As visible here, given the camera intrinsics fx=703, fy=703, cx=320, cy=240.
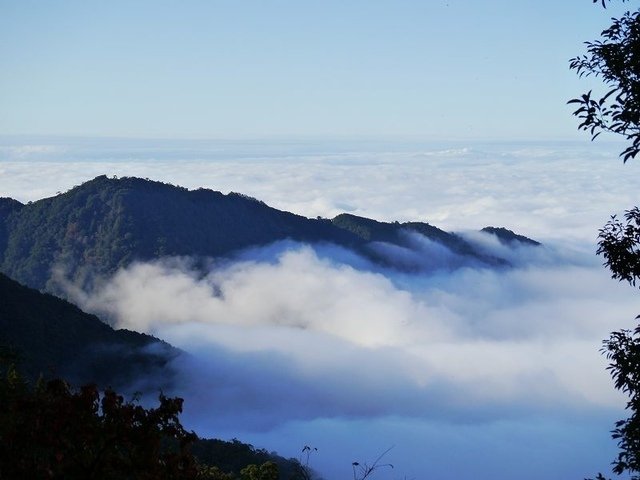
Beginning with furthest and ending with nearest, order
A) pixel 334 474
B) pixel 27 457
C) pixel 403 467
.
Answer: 1. pixel 403 467
2. pixel 334 474
3. pixel 27 457

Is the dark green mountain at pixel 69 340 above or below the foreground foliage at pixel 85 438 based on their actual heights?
below

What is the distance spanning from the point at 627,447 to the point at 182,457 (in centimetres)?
828

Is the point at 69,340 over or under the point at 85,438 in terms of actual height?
under

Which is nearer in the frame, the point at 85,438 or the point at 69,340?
the point at 85,438

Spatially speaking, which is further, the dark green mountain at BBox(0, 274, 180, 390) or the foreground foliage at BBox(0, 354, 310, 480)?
the dark green mountain at BBox(0, 274, 180, 390)

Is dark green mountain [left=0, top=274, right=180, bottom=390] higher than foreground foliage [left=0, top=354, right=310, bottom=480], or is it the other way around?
foreground foliage [left=0, top=354, right=310, bottom=480]

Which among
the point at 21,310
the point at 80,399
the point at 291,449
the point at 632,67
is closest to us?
the point at 80,399

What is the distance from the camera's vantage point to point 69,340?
114 metres

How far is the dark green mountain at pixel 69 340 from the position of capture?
10731cm

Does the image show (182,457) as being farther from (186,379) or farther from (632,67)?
(186,379)

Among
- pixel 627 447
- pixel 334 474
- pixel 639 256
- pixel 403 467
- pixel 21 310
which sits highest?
pixel 639 256

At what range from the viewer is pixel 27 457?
8.53 m

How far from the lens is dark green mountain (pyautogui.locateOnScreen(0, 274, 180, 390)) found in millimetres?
107312

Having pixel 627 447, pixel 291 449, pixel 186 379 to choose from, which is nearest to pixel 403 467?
pixel 291 449
